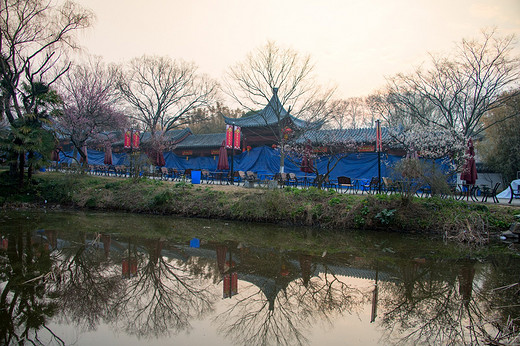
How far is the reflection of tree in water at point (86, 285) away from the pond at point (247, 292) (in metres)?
0.01

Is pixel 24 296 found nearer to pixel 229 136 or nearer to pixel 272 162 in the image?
pixel 229 136

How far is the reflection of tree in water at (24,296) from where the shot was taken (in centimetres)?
297

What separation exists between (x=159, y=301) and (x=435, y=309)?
3261mm

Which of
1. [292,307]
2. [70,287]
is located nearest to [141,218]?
[70,287]

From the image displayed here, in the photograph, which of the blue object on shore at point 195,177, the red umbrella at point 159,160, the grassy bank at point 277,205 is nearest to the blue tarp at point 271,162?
the red umbrella at point 159,160

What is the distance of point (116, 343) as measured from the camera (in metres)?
2.96

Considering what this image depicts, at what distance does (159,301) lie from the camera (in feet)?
12.9

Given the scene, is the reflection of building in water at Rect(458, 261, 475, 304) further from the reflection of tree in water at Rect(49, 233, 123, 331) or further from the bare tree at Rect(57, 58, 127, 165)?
the bare tree at Rect(57, 58, 127, 165)

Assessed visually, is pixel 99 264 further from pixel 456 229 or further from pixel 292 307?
pixel 456 229

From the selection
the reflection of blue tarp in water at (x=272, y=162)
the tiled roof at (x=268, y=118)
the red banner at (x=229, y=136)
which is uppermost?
the tiled roof at (x=268, y=118)

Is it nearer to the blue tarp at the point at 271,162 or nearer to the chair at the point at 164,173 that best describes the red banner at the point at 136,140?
the blue tarp at the point at 271,162

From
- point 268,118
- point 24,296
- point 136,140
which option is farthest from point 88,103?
point 24,296

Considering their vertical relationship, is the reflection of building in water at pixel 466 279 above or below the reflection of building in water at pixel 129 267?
below

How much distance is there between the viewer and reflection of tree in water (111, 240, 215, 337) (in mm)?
3357
